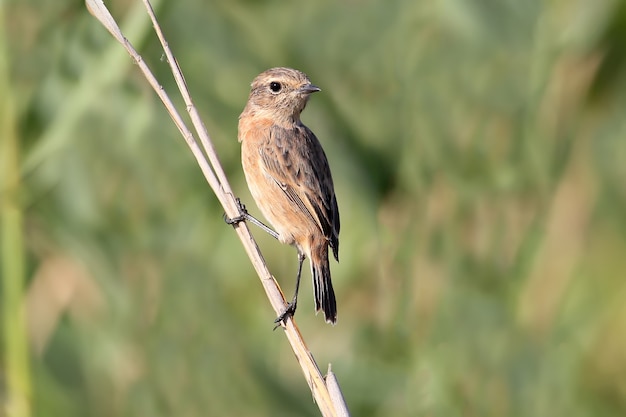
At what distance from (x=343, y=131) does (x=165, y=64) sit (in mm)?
897

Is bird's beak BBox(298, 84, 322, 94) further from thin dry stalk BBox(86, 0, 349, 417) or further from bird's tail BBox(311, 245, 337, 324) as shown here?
thin dry stalk BBox(86, 0, 349, 417)

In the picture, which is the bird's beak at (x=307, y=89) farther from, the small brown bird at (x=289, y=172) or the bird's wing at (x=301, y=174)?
the bird's wing at (x=301, y=174)

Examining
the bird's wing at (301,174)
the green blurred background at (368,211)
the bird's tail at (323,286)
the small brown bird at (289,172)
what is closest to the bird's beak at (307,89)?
the small brown bird at (289,172)

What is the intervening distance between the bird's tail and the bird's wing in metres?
0.14

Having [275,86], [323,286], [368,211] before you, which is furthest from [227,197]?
[368,211]

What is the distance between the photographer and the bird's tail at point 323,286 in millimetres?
3496

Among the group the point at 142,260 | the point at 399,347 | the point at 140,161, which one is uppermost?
the point at 140,161

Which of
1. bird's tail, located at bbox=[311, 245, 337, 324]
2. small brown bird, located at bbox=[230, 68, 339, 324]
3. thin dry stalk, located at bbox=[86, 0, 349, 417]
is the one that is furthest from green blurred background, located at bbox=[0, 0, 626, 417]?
thin dry stalk, located at bbox=[86, 0, 349, 417]

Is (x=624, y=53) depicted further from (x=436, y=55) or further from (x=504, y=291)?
(x=504, y=291)

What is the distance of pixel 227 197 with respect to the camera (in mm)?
2990

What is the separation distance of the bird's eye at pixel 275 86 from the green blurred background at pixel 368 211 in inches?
25.8

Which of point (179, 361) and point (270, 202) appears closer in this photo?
point (270, 202)

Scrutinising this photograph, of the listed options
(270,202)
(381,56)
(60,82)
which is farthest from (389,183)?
(60,82)

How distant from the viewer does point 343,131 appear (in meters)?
4.50
